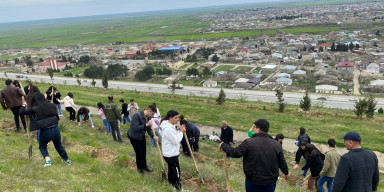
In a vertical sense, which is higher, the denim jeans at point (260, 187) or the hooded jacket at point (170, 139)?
the hooded jacket at point (170, 139)

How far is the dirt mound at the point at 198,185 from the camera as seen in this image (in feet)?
17.3

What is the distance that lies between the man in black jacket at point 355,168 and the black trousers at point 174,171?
105 inches

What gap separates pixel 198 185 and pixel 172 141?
55.7 inches

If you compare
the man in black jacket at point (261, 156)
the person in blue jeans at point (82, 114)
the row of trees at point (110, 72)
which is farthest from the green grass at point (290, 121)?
the row of trees at point (110, 72)

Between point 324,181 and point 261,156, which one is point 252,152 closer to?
point 261,156

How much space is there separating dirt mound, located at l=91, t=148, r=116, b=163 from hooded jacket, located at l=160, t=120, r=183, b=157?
2.30m

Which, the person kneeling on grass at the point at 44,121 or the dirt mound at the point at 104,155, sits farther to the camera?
the dirt mound at the point at 104,155

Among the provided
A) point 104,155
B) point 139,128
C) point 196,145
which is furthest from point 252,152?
point 196,145

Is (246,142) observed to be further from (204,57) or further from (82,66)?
(82,66)

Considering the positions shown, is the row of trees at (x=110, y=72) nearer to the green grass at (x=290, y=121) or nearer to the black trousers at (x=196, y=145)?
the green grass at (x=290, y=121)

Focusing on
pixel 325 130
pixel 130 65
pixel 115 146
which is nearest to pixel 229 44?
pixel 130 65

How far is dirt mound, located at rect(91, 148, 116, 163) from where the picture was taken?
6.45 meters

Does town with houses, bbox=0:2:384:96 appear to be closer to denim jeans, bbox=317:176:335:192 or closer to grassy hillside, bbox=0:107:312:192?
grassy hillside, bbox=0:107:312:192

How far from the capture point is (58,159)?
5.79 m
